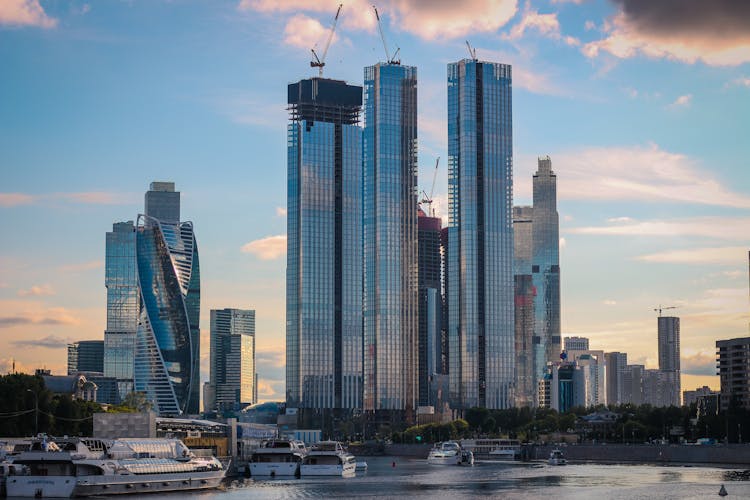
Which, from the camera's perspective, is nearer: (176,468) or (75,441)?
(75,441)

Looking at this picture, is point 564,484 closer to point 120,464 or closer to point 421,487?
point 421,487

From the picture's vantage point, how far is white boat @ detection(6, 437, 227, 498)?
156000 mm

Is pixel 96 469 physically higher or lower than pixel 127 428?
lower

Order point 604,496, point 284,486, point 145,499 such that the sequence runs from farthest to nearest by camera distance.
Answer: point 284,486 → point 604,496 → point 145,499

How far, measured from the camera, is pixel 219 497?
535 feet

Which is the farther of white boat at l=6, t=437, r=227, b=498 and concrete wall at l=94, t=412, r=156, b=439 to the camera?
concrete wall at l=94, t=412, r=156, b=439

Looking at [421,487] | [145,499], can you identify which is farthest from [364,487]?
[145,499]

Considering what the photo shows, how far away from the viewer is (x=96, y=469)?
Result: 159 meters

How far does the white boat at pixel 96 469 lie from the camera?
156000 millimetres

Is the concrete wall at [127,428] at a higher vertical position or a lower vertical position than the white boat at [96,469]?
higher

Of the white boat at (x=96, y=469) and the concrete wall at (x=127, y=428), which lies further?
the concrete wall at (x=127, y=428)

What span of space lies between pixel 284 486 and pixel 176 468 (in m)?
21.1

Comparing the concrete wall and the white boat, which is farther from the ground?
the concrete wall

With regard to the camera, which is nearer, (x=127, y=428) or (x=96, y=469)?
(x=96, y=469)
